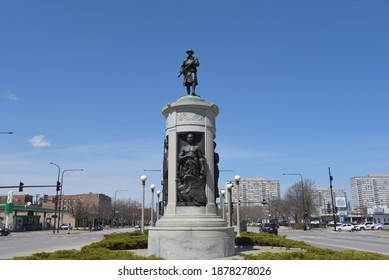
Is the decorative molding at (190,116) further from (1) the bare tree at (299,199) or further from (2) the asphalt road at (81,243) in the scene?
(1) the bare tree at (299,199)

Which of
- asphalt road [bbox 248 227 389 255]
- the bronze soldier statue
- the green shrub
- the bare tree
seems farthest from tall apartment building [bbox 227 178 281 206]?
the bronze soldier statue

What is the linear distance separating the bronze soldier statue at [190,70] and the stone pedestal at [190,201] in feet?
2.76

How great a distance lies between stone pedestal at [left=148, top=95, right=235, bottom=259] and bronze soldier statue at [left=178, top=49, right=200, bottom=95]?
2.76 ft

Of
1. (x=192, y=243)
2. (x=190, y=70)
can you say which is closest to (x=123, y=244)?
(x=192, y=243)

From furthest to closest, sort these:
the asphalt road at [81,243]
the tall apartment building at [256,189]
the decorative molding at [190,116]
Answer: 1. the tall apartment building at [256,189]
2. the asphalt road at [81,243]
3. the decorative molding at [190,116]

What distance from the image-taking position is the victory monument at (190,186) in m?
12.3

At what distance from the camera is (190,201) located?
1354 cm

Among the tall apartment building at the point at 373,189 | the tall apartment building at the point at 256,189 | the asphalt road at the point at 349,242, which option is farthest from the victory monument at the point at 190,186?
the tall apartment building at the point at 373,189

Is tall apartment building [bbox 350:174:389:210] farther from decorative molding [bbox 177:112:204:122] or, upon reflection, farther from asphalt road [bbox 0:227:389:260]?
decorative molding [bbox 177:112:204:122]

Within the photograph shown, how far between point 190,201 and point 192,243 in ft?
5.97
